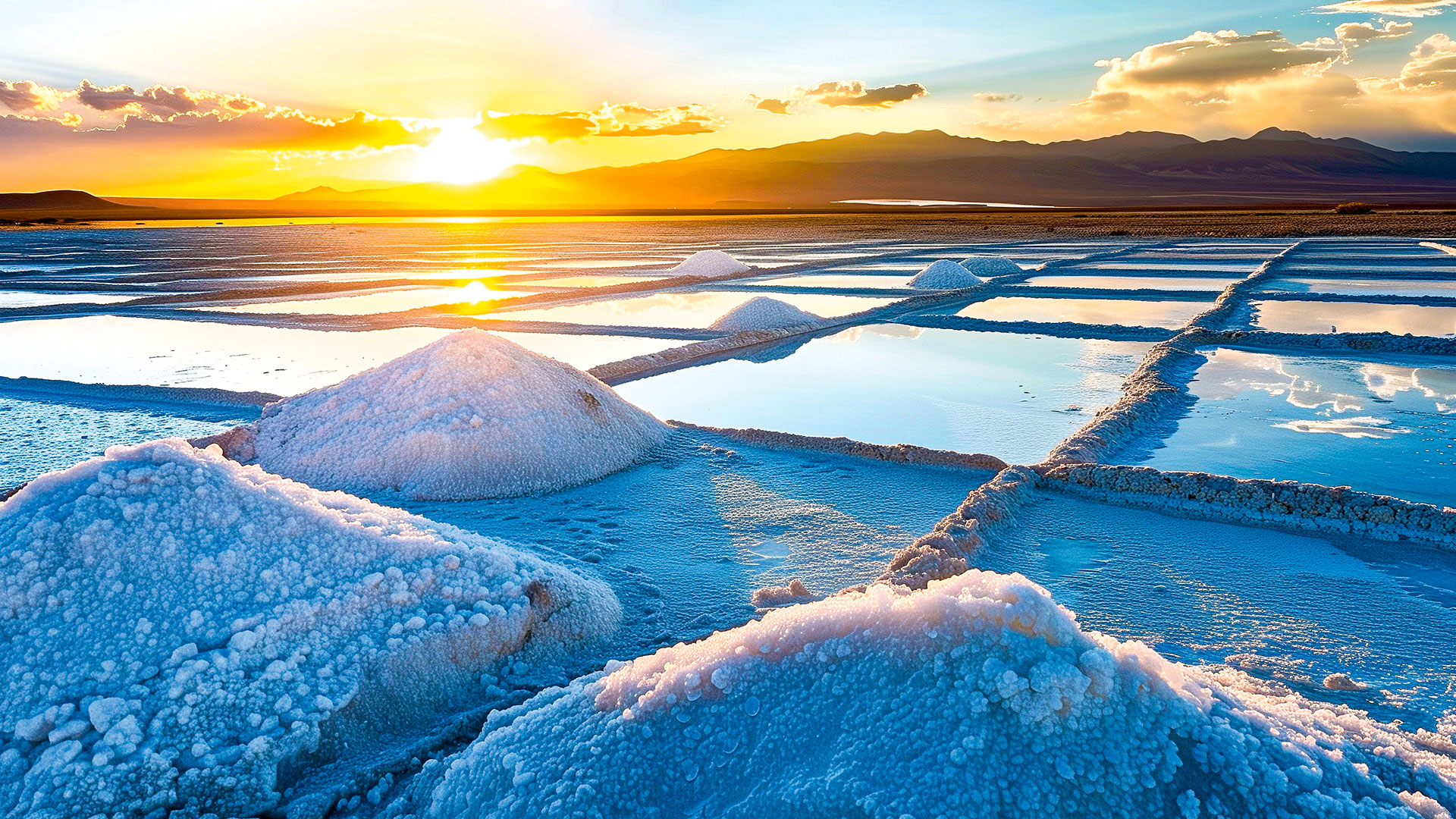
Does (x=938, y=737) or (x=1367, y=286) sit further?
(x=1367, y=286)

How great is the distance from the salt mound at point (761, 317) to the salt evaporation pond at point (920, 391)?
0.47 metres

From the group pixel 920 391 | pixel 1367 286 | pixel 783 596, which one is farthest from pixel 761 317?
pixel 1367 286

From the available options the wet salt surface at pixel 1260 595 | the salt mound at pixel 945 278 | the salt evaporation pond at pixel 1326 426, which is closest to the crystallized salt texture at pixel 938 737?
the wet salt surface at pixel 1260 595

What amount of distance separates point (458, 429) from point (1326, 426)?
3.16 m

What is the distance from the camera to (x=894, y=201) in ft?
205

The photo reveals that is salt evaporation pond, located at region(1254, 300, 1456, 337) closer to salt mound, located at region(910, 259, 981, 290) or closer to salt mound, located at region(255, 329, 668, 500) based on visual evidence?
salt mound, located at region(910, 259, 981, 290)

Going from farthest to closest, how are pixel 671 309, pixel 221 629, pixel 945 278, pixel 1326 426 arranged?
pixel 945 278 < pixel 671 309 < pixel 1326 426 < pixel 221 629

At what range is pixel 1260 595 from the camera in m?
2.00

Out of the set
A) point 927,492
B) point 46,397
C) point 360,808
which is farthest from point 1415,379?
point 46,397

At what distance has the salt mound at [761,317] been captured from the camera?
19.8 ft

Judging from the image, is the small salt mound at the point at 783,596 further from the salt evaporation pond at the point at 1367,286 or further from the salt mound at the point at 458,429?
the salt evaporation pond at the point at 1367,286

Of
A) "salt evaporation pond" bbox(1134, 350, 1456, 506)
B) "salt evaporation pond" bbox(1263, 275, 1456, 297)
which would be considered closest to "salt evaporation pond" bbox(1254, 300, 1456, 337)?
"salt evaporation pond" bbox(1263, 275, 1456, 297)

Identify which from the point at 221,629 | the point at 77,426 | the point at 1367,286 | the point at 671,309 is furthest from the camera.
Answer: the point at 1367,286

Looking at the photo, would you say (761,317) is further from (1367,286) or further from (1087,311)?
(1367,286)
